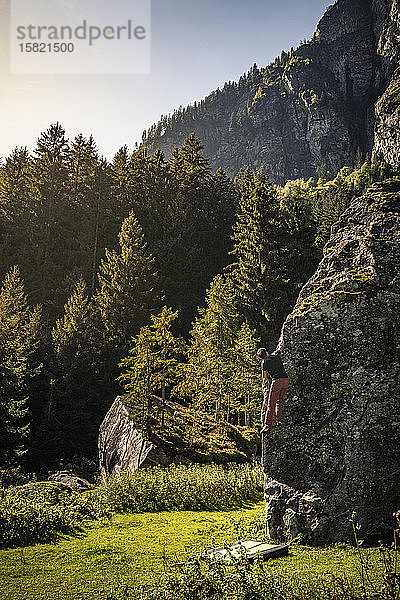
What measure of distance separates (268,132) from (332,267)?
124m

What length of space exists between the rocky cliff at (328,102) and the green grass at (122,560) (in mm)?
93985

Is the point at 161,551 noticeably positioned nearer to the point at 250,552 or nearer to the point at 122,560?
the point at 122,560

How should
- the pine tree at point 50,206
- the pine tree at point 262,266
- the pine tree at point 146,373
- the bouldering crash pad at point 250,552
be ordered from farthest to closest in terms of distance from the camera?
the pine tree at point 50,206 → the pine tree at point 262,266 → the pine tree at point 146,373 → the bouldering crash pad at point 250,552

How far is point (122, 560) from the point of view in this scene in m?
6.57

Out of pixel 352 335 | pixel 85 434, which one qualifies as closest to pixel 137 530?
pixel 352 335

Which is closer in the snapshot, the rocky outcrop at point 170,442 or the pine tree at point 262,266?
the rocky outcrop at point 170,442

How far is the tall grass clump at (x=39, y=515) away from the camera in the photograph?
25.6 feet

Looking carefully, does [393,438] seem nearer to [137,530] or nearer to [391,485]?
[391,485]

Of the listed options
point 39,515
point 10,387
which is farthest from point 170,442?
point 10,387

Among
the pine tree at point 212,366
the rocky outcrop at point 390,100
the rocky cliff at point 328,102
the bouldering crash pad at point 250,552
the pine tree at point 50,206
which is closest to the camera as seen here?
the bouldering crash pad at point 250,552

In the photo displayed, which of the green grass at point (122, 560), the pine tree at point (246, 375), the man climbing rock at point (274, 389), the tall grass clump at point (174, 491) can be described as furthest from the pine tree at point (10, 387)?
the man climbing rock at point (274, 389)

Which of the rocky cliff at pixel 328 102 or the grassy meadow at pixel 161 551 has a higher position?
the rocky cliff at pixel 328 102

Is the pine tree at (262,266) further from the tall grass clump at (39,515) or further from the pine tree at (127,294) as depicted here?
the tall grass clump at (39,515)

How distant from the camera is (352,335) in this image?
313 inches
